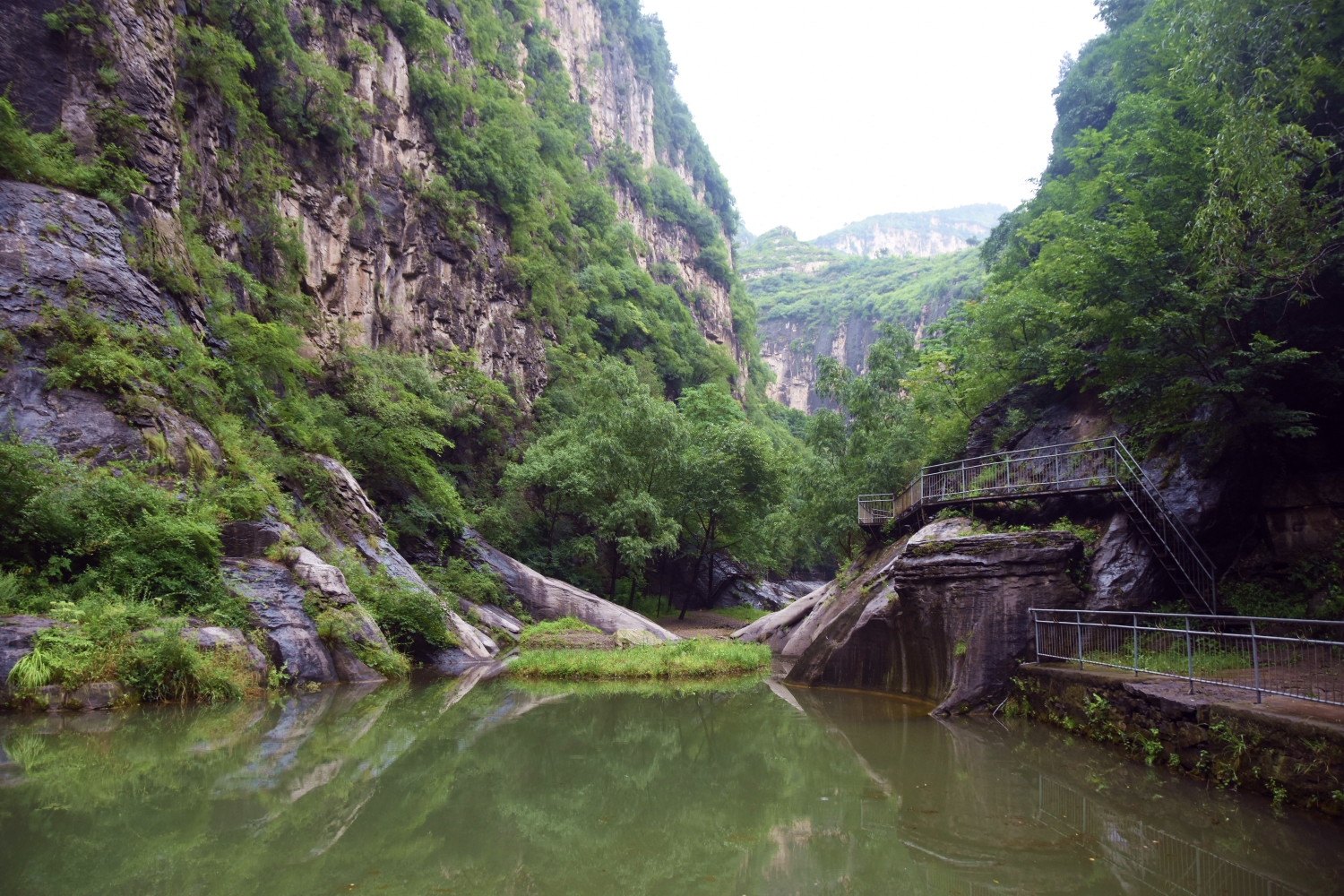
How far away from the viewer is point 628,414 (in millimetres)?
30781

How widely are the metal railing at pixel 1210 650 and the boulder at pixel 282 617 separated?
41.6 feet

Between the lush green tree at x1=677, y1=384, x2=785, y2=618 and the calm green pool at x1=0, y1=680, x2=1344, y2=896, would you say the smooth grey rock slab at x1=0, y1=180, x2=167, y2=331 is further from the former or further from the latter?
the lush green tree at x1=677, y1=384, x2=785, y2=618

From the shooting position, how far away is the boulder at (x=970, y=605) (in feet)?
40.0

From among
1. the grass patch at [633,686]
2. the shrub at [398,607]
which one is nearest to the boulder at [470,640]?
the shrub at [398,607]

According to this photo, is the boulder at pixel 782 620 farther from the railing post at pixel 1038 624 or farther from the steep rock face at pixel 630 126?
the steep rock face at pixel 630 126

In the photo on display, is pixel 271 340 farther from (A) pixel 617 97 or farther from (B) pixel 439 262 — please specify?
(A) pixel 617 97

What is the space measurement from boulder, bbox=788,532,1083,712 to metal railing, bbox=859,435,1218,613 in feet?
5.30

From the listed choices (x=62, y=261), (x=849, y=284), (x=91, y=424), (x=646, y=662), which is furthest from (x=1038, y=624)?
(x=849, y=284)

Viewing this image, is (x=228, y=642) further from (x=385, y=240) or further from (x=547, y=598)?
(x=385, y=240)

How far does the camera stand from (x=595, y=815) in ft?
20.6

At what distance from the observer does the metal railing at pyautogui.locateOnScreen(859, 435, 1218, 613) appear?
43.2 feet

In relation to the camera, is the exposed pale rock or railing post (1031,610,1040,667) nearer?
railing post (1031,610,1040,667)

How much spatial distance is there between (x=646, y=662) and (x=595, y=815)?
11633 millimetres

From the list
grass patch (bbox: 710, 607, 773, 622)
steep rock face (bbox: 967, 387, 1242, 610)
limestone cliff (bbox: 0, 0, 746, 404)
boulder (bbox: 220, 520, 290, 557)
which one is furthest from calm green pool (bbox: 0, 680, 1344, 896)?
grass patch (bbox: 710, 607, 773, 622)
